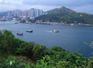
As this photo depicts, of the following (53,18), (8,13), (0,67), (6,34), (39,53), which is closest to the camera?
(0,67)

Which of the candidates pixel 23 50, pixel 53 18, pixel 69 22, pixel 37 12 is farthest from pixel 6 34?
pixel 37 12

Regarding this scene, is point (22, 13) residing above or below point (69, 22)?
above

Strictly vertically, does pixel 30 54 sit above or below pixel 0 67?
below

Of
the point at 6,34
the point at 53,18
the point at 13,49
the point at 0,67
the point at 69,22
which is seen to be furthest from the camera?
the point at 53,18

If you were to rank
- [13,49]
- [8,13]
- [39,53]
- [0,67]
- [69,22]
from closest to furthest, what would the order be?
[0,67] → [39,53] → [13,49] → [69,22] → [8,13]

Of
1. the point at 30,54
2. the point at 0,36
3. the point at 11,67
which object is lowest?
the point at 30,54

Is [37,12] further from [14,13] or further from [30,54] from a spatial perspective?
[30,54]

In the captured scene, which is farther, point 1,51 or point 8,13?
point 8,13

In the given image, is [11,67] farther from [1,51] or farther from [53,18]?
[53,18]

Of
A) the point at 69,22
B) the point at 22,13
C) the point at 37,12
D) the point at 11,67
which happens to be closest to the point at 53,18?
the point at 69,22
